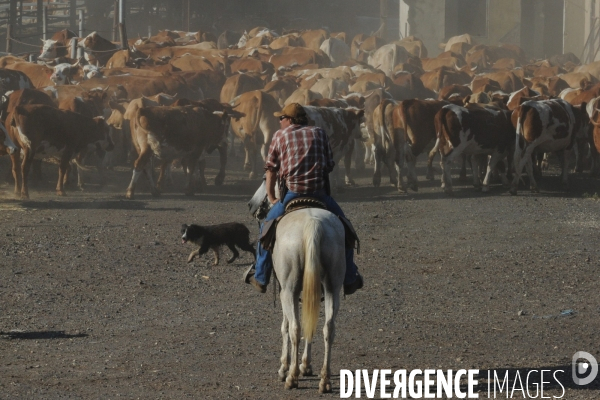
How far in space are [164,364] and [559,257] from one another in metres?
5.95

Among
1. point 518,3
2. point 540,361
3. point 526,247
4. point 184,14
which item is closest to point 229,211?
point 526,247

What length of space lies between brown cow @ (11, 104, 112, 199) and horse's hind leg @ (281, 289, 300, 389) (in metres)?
10.4

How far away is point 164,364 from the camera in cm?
756

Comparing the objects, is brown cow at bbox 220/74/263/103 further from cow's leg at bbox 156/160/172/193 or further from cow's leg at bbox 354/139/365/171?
cow's leg at bbox 156/160/172/193

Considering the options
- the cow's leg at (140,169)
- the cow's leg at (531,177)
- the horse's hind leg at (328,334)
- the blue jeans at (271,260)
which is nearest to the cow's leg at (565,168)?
the cow's leg at (531,177)

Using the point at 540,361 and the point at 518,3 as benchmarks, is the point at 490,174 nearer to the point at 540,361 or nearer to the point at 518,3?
the point at 540,361

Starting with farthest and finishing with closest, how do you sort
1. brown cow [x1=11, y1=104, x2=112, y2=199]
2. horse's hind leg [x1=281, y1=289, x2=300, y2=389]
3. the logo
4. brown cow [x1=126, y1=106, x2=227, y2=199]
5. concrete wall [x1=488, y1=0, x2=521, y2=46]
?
concrete wall [x1=488, y1=0, x2=521, y2=46]
brown cow [x1=126, y1=106, x2=227, y2=199]
brown cow [x1=11, y1=104, x2=112, y2=199]
the logo
horse's hind leg [x1=281, y1=289, x2=300, y2=389]

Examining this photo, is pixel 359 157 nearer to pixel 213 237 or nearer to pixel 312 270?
pixel 213 237

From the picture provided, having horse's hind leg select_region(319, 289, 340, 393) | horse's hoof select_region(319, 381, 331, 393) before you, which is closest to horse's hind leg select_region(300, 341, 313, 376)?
horse's hind leg select_region(319, 289, 340, 393)

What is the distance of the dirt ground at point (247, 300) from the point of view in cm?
741

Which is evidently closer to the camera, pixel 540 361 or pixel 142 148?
pixel 540 361

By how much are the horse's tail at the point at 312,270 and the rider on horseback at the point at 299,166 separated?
56 cm

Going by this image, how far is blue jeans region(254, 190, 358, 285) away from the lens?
24.0ft

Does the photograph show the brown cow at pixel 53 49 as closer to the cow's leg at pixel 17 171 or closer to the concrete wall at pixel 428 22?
the concrete wall at pixel 428 22
